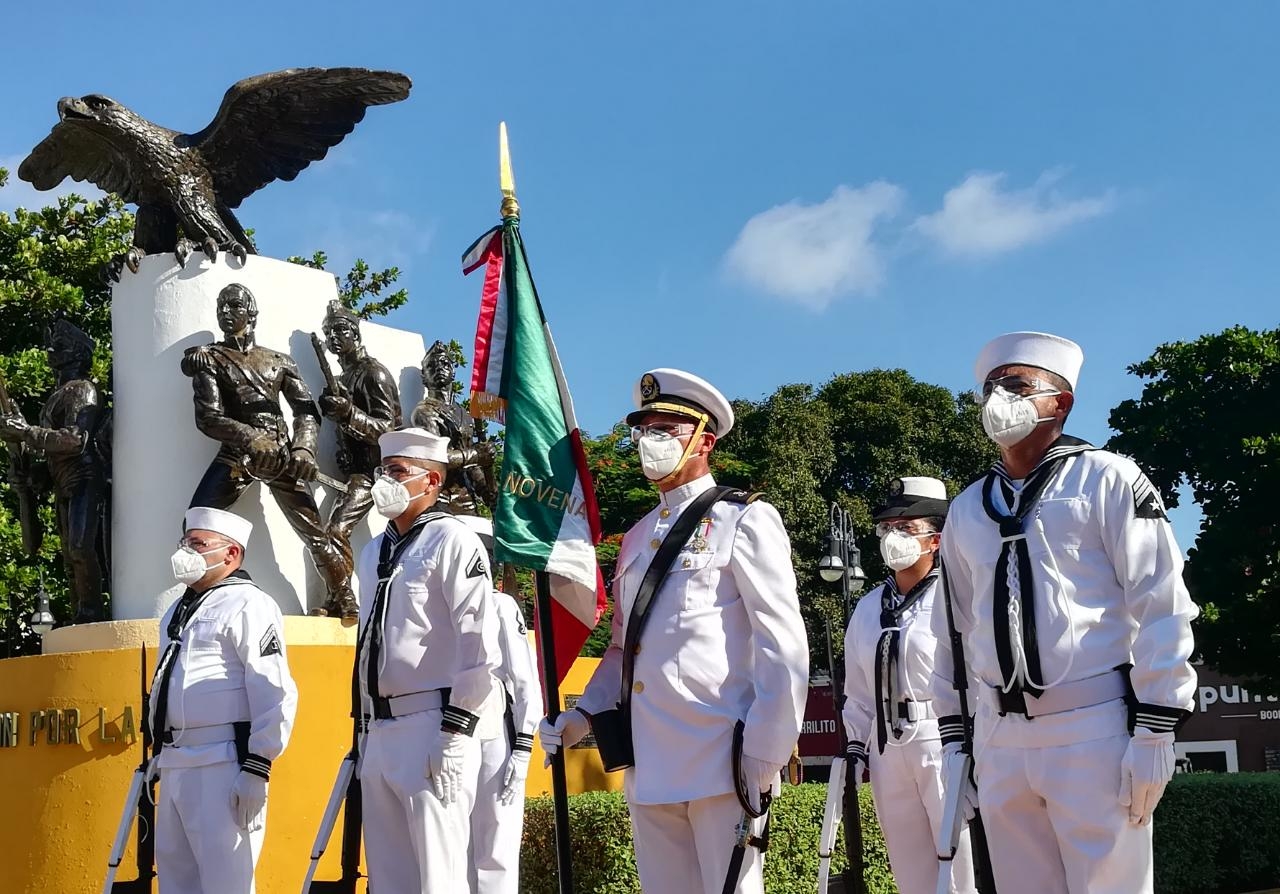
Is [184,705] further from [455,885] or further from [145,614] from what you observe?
[145,614]

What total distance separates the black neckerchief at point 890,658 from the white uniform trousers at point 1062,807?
2.78 metres

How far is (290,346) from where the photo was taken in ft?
36.0

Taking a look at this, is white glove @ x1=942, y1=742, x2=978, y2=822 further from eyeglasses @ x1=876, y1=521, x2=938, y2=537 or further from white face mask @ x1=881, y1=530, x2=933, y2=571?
eyeglasses @ x1=876, y1=521, x2=938, y2=537

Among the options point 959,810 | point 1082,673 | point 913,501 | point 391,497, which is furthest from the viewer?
point 913,501

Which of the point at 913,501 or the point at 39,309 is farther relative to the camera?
the point at 39,309

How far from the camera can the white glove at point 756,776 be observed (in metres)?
4.45

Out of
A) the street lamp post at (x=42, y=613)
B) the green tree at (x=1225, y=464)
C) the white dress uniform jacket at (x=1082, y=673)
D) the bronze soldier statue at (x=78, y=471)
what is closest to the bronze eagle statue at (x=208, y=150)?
the bronze soldier statue at (x=78, y=471)

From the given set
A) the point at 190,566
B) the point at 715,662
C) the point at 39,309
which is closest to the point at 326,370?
the point at 190,566

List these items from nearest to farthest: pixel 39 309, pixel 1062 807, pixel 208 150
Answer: pixel 1062 807, pixel 208 150, pixel 39 309

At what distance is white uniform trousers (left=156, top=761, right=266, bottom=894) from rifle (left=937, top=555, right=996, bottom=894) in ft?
11.3

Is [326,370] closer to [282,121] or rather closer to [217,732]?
[282,121]

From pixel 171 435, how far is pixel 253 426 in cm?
86

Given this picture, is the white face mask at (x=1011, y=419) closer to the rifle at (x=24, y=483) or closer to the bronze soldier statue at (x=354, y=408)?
the bronze soldier statue at (x=354, y=408)

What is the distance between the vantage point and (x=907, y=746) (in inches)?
276
